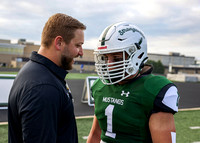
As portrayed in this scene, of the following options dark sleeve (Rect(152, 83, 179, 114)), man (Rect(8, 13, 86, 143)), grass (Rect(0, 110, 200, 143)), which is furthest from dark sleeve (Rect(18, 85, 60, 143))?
grass (Rect(0, 110, 200, 143))

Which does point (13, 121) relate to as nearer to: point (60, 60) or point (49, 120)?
point (49, 120)

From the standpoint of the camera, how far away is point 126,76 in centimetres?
175

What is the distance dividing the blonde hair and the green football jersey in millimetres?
664

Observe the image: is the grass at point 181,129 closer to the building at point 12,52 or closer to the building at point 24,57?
the building at point 24,57

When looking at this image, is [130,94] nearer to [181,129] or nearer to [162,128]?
[162,128]

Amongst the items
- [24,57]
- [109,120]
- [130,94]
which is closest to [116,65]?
[130,94]

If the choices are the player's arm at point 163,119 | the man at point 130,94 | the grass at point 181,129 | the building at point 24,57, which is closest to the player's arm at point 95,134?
the man at point 130,94

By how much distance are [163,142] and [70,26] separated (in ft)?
3.54

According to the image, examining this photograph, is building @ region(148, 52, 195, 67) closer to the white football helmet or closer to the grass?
the grass

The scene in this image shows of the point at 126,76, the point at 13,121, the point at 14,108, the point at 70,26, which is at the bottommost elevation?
the point at 13,121

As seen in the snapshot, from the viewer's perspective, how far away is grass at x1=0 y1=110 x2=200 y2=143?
4.59m

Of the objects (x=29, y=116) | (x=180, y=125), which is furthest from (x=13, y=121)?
(x=180, y=125)

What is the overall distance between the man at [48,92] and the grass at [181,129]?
312cm

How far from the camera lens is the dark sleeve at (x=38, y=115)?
1.19m
